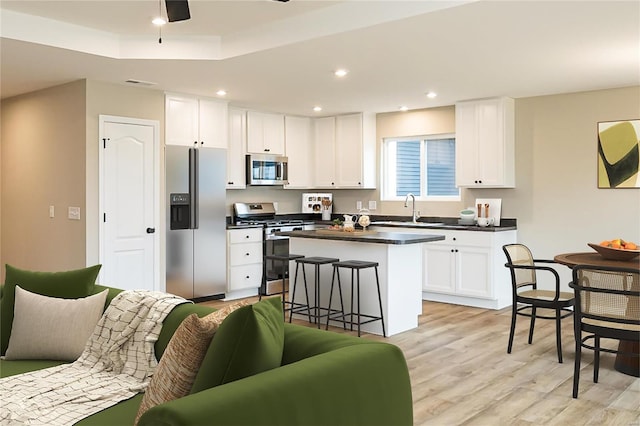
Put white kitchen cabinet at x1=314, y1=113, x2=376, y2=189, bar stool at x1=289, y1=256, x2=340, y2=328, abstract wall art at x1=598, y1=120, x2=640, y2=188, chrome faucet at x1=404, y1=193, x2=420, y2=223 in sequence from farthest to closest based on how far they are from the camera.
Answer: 1. white kitchen cabinet at x1=314, y1=113, x2=376, y2=189
2. chrome faucet at x1=404, y1=193, x2=420, y2=223
3. abstract wall art at x1=598, y1=120, x2=640, y2=188
4. bar stool at x1=289, y1=256, x2=340, y2=328

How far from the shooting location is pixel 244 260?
23.2ft

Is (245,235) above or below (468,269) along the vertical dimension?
above

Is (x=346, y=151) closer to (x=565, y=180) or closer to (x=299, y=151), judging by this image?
(x=299, y=151)

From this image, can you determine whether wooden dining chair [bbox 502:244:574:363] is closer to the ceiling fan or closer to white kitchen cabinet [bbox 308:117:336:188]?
the ceiling fan

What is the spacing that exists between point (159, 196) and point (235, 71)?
5.58 ft

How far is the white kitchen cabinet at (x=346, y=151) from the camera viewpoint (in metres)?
7.83

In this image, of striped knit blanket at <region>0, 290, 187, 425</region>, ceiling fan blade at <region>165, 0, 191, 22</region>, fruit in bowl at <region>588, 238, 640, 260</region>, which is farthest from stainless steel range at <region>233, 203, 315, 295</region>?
ceiling fan blade at <region>165, 0, 191, 22</region>

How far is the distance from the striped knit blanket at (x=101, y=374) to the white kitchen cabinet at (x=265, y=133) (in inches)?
188

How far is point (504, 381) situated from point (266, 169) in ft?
14.9

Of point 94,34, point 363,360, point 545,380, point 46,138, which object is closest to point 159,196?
point 46,138

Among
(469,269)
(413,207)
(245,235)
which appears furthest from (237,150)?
(469,269)

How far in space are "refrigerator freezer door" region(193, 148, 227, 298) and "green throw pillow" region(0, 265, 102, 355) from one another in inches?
132

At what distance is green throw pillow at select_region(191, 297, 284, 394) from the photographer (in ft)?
5.70

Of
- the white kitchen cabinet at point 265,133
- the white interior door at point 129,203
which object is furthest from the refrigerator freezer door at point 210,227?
the white kitchen cabinet at point 265,133
